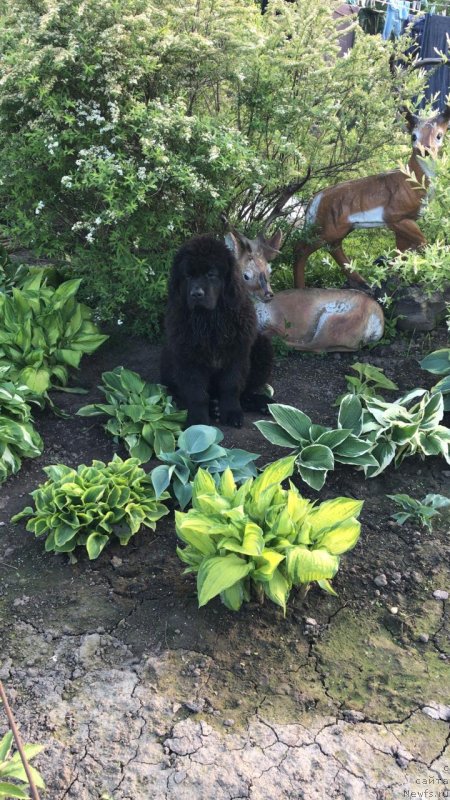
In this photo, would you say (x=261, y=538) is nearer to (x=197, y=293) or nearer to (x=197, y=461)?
(x=197, y=461)

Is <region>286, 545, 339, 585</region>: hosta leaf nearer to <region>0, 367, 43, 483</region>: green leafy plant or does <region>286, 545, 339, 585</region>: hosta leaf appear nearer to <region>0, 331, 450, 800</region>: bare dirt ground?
<region>0, 331, 450, 800</region>: bare dirt ground

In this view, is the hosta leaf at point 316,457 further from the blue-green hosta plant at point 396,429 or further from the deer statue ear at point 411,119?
the deer statue ear at point 411,119

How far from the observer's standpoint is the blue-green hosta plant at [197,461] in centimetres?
347

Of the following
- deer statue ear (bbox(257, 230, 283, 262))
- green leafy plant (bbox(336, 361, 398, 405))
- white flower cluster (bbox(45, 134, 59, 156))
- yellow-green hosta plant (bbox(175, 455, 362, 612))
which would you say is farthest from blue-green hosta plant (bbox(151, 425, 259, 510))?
white flower cluster (bbox(45, 134, 59, 156))

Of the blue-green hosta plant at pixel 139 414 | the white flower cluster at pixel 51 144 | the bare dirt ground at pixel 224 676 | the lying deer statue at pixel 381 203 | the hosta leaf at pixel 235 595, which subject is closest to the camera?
the bare dirt ground at pixel 224 676

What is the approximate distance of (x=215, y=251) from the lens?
154 inches

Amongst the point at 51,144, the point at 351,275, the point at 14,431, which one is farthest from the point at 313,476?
the point at 51,144

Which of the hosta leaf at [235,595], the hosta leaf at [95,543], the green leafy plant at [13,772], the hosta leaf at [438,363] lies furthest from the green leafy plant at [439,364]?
the green leafy plant at [13,772]

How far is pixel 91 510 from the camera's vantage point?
321cm

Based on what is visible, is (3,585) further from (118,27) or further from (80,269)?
(118,27)

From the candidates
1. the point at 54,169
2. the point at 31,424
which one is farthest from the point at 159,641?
the point at 54,169

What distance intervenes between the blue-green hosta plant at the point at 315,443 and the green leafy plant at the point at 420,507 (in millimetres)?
272

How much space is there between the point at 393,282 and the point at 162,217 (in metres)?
2.10

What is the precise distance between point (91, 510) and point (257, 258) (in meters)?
2.58
